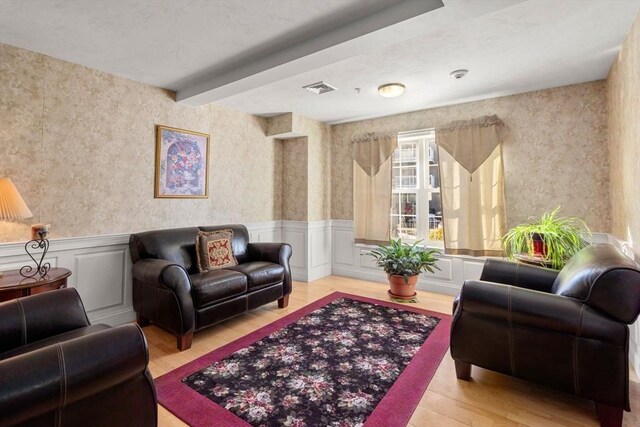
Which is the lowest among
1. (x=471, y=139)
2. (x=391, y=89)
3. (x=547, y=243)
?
(x=547, y=243)

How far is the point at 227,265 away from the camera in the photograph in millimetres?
Answer: 3104

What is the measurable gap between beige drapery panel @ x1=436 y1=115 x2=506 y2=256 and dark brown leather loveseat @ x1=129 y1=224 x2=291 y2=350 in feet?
7.18

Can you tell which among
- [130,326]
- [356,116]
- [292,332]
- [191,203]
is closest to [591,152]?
[356,116]

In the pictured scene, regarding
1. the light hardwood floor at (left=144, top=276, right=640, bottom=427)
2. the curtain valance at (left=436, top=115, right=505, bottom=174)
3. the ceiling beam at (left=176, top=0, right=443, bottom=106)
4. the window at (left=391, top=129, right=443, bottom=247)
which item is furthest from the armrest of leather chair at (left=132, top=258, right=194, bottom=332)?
the curtain valance at (left=436, top=115, right=505, bottom=174)

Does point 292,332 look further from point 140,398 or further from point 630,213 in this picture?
point 630,213

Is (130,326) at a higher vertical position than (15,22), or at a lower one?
lower

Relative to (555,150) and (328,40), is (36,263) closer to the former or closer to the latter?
(328,40)

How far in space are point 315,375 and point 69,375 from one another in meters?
1.42

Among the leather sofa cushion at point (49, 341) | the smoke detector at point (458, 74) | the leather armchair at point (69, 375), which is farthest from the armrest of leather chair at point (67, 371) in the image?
the smoke detector at point (458, 74)

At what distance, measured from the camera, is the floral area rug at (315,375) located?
5.49ft

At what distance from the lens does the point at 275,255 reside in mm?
3342

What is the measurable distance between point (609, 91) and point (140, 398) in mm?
4408

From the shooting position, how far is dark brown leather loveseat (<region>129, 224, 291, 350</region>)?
2.37m

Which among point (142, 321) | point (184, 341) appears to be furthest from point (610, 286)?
point (142, 321)
